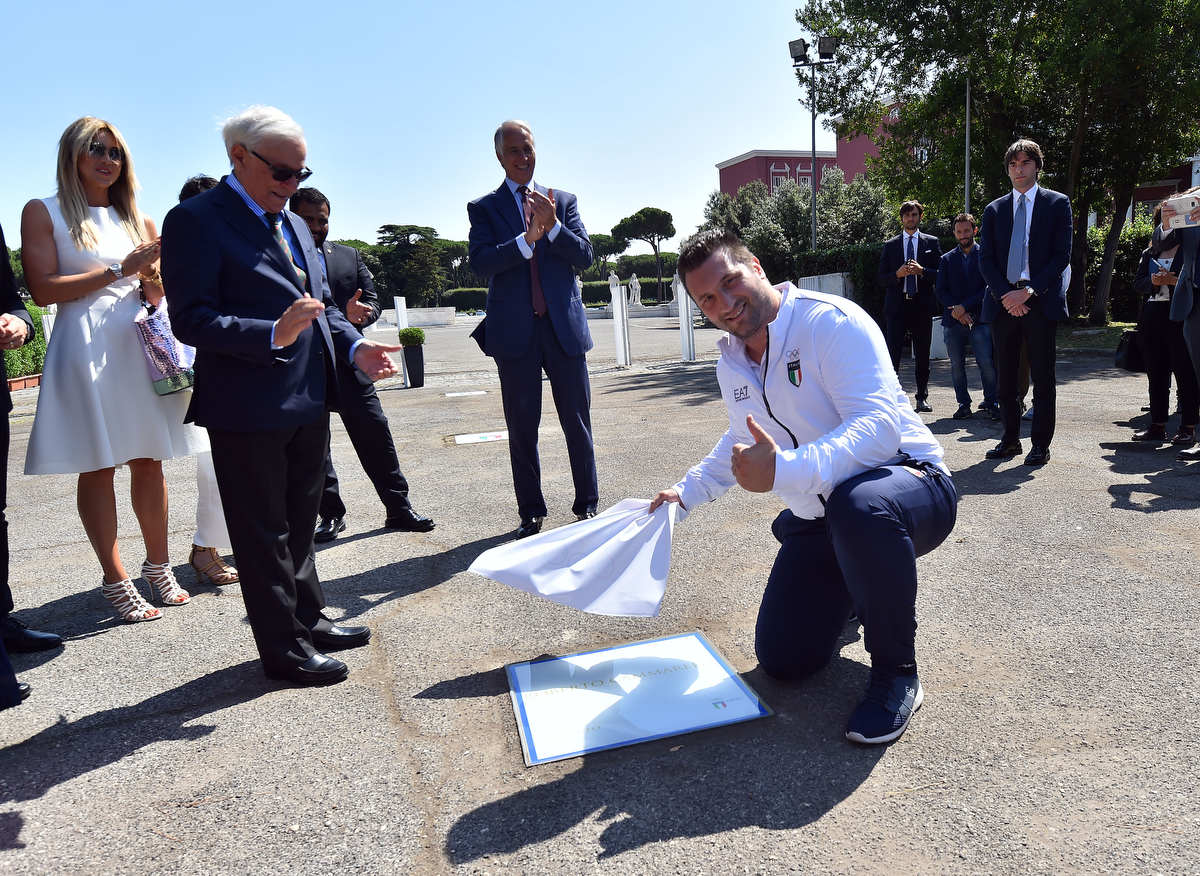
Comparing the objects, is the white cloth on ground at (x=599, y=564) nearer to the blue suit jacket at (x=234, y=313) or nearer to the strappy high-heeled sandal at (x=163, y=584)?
the blue suit jacket at (x=234, y=313)

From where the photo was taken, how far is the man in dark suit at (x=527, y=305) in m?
4.34

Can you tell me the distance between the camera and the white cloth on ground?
2.65 meters

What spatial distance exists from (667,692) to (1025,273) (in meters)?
4.55

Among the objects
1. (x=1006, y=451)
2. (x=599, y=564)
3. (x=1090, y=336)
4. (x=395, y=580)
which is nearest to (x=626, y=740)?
(x=599, y=564)

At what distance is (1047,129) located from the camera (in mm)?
17484

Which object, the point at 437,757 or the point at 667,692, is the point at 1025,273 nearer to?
the point at 667,692

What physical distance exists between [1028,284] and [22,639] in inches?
241

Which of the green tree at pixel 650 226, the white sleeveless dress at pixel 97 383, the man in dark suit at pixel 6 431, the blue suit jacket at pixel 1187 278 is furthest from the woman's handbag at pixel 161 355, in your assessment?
the green tree at pixel 650 226

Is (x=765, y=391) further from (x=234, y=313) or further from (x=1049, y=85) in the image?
(x=1049, y=85)

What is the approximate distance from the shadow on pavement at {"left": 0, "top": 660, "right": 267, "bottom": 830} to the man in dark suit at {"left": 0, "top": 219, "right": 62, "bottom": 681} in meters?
0.76

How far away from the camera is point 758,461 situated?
2145mm

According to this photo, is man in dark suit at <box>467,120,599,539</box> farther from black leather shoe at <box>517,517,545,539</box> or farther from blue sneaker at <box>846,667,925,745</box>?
blue sneaker at <box>846,667,925,745</box>

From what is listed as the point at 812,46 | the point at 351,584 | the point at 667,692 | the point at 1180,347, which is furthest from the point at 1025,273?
the point at 812,46

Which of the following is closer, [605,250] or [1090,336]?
[1090,336]
